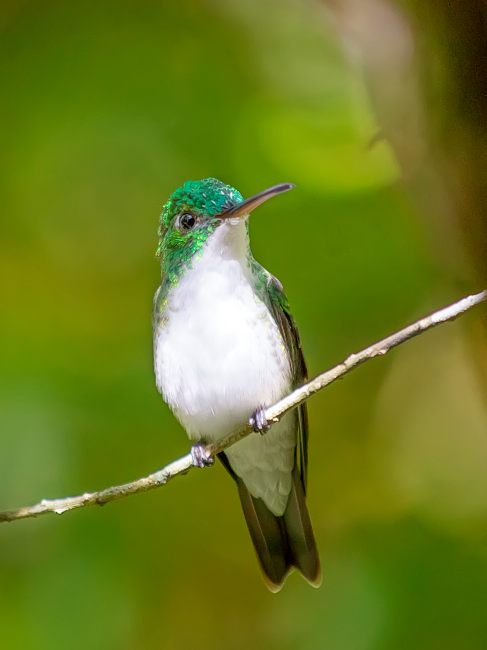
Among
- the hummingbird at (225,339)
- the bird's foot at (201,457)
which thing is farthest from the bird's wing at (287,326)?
the bird's foot at (201,457)

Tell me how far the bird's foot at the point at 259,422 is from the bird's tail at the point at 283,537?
461 mm

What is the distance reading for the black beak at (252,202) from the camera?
6.56ft

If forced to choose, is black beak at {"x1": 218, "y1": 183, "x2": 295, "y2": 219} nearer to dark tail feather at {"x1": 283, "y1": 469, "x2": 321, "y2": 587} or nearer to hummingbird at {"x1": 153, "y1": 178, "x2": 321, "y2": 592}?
hummingbird at {"x1": 153, "y1": 178, "x2": 321, "y2": 592}

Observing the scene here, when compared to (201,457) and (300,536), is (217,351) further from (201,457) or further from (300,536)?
(300,536)

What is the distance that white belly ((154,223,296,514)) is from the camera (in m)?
2.36

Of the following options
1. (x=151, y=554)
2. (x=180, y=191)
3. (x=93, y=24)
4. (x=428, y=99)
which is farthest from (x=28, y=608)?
(x=428, y=99)

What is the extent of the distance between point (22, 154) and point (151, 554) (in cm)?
138

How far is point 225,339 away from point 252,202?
376 millimetres

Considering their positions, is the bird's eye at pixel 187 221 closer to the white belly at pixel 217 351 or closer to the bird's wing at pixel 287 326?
the white belly at pixel 217 351

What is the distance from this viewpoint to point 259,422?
2342mm

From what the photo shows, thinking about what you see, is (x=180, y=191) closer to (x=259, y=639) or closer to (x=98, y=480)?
(x=98, y=480)

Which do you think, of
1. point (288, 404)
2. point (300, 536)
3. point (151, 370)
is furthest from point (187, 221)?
point (300, 536)

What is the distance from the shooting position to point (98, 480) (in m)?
2.94

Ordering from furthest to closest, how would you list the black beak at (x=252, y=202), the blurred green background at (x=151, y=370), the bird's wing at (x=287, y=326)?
1. the blurred green background at (x=151, y=370)
2. the bird's wing at (x=287, y=326)
3. the black beak at (x=252, y=202)
